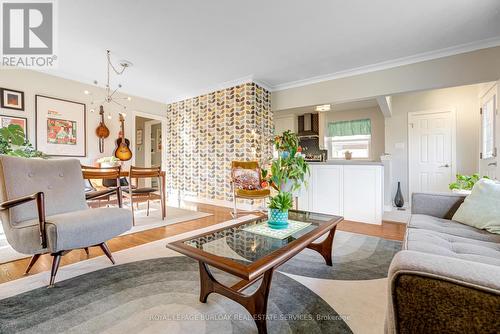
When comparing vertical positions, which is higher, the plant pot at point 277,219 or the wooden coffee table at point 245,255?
the plant pot at point 277,219

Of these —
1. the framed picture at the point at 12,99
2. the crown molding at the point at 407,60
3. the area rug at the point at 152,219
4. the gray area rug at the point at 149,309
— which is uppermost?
the crown molding at the point at 407,60

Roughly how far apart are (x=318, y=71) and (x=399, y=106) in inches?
104

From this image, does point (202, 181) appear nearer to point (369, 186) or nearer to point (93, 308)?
point (369, 186)

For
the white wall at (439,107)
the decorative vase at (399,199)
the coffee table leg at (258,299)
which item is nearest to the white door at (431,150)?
the white wall at (439,107)

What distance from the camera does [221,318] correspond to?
126 cm

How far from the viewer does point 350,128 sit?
20.7ft

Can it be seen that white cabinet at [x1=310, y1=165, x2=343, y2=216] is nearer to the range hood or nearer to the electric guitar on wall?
the range hood

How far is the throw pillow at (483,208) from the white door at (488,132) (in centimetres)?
230

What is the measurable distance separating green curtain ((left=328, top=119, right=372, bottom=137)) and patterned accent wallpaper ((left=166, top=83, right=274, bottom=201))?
2692 mm

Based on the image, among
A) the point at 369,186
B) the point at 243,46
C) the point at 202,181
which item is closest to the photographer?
the point at 243,46

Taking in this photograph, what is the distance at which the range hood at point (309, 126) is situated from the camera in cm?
659

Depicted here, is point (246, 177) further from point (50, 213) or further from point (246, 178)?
point (50, 213)

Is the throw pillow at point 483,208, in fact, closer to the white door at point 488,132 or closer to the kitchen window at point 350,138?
the white door at point 488,132

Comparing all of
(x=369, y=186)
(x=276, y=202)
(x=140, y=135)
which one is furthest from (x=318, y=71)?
(x=140, y=135)
